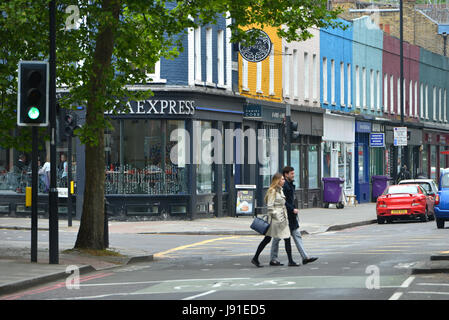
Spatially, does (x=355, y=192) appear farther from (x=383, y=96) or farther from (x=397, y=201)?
(x=397, y=201)

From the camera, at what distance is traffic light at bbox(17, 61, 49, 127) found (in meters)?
19.8

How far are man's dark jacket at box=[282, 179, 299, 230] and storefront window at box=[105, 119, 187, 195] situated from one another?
1505 centimetres

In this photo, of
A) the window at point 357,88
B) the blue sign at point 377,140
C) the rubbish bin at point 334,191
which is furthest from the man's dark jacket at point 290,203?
the window at point 357,88

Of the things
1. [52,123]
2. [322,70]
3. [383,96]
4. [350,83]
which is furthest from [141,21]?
[383,96]

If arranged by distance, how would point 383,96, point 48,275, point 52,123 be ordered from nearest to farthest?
point 48,275
point 52,123
point 383,96

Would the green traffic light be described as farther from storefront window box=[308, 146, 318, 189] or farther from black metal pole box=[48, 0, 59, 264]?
storefront window box=[308, 146, 318, 189]

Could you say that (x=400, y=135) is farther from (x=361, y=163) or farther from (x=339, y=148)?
(x=361, y=163)

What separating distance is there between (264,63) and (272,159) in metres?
4.05

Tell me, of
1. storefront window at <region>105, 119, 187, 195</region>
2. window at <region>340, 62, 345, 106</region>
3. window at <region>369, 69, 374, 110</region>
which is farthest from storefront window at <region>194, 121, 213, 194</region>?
window at <region>369, 69, 374, 110</region>

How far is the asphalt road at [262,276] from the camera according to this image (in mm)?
15117

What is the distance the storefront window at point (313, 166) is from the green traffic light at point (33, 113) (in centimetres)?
3105

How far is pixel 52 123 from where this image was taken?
20219 mm

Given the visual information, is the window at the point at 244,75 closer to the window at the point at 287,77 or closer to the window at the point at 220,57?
the window at the point at 220,57

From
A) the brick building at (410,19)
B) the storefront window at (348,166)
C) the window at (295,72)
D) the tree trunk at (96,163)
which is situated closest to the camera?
the tree trunk at (96,163)
